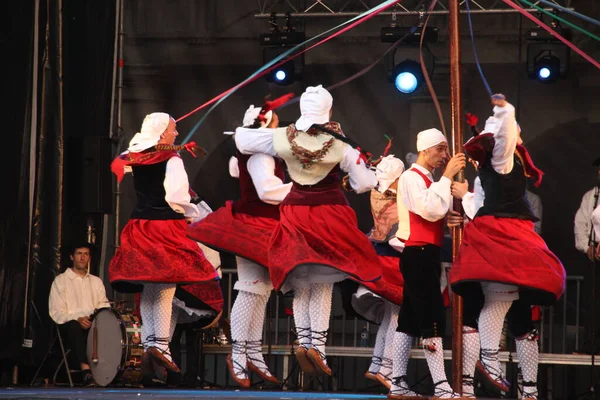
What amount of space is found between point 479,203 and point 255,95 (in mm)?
6056

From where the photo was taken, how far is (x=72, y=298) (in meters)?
9.67

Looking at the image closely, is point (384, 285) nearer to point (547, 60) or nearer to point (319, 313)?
point (319, 313)

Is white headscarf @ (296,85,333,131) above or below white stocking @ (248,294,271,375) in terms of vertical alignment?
above

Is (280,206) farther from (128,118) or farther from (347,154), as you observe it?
(128,118)

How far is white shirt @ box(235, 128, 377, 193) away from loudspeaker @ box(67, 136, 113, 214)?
305 centimetres

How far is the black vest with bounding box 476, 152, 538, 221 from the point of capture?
6.63m

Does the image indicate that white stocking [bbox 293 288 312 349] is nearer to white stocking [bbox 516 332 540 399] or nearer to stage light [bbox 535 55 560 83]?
white stocking [bbox 516 332 540 399]

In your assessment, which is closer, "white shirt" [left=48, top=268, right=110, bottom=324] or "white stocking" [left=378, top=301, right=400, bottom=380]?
"white stocking" [left=378, top=301, right=400, bottom=380]

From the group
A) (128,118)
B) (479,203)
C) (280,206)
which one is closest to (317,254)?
(280,206)

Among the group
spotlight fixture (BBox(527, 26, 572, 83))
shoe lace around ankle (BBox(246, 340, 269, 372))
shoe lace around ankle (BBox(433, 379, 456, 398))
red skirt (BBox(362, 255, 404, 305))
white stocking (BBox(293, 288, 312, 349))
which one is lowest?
shoe lace around ankle (BBox(433, 379, 456, 398))

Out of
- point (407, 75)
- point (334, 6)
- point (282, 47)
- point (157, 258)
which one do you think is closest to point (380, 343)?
point (157, 258)

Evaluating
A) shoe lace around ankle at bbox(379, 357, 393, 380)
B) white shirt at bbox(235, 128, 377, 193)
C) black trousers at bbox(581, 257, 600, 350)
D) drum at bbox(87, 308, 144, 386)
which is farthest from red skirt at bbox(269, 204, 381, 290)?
black trousers at bbox(581, 257, 600, 350)

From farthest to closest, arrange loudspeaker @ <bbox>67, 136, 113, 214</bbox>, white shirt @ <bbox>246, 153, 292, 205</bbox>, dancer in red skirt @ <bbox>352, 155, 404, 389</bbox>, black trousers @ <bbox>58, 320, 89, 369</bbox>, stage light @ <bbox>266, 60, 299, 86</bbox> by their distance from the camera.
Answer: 1. stage light @ <bbox>266, 60, 299, 86</bbox>
2. loudspeaker @ <bbox>67, 136, 113, 214</bbox>
3. black trousers @ <bbox>58, 320, 89, 369</bbox>
4. dancer in red skirt @ <bbox>352, 155, 404, 389</bbox>
5. white shirt @ <bbox>246, 153, 292, 205</bbox>

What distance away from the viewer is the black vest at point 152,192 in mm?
7707
